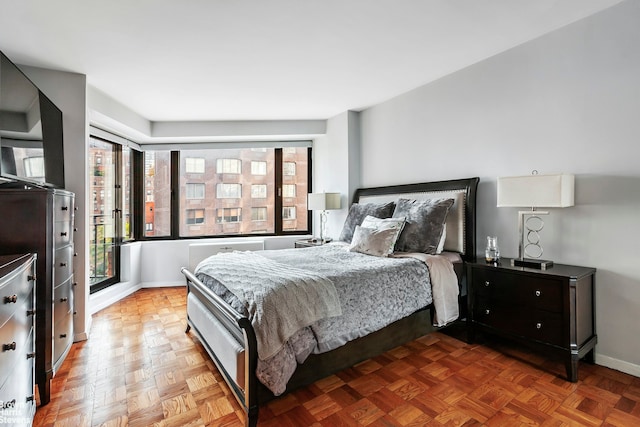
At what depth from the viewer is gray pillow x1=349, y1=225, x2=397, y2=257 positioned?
9.17ft

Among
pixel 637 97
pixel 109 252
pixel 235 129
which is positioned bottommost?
pixel 109 252

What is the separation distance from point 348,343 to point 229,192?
11.7ft

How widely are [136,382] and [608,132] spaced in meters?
3.70

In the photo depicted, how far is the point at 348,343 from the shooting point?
2035 mm

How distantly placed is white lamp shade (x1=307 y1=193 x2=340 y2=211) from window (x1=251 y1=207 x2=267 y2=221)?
1036 millimetres

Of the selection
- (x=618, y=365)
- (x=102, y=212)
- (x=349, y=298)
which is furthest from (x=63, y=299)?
(x=618, y=365)

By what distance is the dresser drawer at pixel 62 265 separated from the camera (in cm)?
212

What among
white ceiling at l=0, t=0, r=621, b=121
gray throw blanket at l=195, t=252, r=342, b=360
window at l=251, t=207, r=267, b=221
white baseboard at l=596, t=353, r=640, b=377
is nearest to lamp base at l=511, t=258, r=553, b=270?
white baseboard at l=596, t=353, r=640, b=377

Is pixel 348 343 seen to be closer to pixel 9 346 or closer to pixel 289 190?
pixel 9 346

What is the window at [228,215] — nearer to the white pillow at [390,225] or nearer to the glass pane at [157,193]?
the glass pane at [157,193]

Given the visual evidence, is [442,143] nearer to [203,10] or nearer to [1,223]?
[203,10]

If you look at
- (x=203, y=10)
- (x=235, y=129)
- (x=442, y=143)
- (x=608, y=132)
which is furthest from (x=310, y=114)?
(x=608, y=132)

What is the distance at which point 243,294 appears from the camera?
72.0 inches

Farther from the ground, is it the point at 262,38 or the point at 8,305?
the point at 262,38
